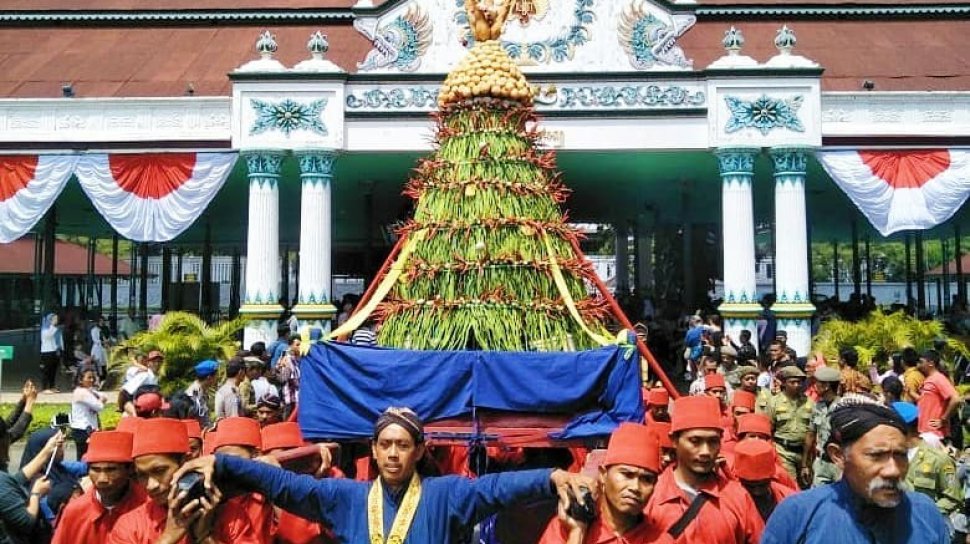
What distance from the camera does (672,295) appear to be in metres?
22.3

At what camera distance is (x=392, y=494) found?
3320mm

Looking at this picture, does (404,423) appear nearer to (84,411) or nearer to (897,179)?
(84,411)

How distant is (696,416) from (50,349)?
1441 centimetres

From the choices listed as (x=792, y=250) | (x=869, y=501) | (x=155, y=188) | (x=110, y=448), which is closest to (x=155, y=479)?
(x=110, y=448)

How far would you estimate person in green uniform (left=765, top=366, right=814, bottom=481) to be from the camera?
6930 mm

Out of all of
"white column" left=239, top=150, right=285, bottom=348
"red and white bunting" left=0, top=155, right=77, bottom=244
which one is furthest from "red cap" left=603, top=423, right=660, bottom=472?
"red and white bunting" left=0, top=155, right=77, bottom=244

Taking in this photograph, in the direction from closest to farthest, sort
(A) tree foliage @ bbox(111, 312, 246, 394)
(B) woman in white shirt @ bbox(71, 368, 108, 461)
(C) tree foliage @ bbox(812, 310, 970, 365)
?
(B) woman in white shirt @ bbox(71, 368, 108, 461) → (A) tree foliage @ bbox(111, 312, 246, 394) → (C) tree foliage @ bbox(812, 310, 970, 365)

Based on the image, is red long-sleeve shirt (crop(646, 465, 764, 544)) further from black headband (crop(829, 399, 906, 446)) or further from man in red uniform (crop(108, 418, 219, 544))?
man in red uniform (crop(108, 418, 219, 544))

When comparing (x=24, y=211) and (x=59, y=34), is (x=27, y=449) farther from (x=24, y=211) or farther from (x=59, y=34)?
(x=59, y=34)

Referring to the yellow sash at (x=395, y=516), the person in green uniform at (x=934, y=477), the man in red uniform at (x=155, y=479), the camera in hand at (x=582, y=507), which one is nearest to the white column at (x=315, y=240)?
the person in green uniform at (x=934, y=477)

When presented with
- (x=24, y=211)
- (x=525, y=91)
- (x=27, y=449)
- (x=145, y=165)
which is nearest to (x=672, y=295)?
(x=145, y=165)

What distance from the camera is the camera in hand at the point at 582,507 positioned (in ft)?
9.21

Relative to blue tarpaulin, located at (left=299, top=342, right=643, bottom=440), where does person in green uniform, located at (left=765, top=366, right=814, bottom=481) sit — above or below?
below

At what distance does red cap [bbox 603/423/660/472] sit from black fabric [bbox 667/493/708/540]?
447mm
